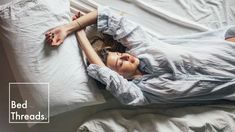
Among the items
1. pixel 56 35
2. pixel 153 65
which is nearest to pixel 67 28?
pixel 56 35

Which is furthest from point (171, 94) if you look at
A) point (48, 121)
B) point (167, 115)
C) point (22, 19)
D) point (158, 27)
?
point (22, 19)

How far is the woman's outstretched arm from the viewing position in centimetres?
123

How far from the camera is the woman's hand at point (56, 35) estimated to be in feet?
4.03

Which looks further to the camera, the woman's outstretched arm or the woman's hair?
the woman's hair

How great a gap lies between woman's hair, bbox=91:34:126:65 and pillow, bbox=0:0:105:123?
122 millimetres

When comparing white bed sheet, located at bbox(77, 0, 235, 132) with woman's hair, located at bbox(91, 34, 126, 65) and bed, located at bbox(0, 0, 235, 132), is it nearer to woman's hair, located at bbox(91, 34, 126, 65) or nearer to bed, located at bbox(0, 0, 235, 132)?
bed, located at bbox(0, 0, 235, 132)

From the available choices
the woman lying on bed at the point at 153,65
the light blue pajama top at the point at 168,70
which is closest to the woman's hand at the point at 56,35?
the woman lying on bed at the point at 153,65

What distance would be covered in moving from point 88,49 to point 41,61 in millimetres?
184

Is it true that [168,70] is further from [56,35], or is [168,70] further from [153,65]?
[56,35]

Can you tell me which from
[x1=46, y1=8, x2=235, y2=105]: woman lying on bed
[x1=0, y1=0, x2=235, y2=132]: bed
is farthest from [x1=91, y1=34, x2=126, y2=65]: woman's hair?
[x1=0, y1=0, x2=235, y2=132]: bed

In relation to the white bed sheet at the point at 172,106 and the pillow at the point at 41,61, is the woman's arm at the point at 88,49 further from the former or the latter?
the white bed sheet at the point at 172,106

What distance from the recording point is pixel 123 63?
1.29 m

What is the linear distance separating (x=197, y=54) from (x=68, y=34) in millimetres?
505

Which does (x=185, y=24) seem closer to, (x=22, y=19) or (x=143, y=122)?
(x=143, y=122)
